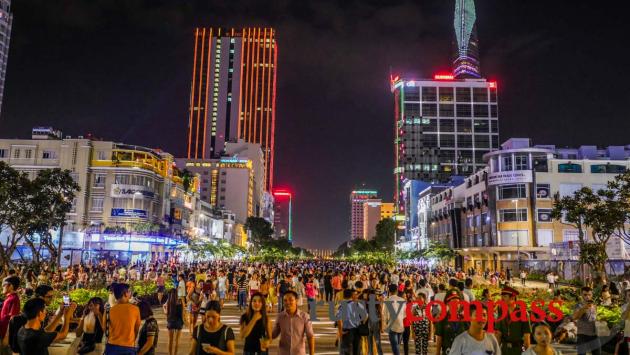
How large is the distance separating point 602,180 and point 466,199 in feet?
60.8

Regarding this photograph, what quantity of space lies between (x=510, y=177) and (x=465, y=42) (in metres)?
109

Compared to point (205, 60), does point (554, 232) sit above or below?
below

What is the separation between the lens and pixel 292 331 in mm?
6945

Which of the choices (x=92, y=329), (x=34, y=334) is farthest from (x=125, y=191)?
(x=34, y=334)

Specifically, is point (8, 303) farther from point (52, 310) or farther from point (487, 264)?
point (487, 264)

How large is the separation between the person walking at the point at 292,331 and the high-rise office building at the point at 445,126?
130201mm

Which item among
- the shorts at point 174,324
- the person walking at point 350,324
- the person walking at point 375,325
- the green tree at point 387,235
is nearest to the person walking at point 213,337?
the person walking at point 350,324

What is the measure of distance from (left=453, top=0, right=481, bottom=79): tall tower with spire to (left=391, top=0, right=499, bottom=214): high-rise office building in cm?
1224

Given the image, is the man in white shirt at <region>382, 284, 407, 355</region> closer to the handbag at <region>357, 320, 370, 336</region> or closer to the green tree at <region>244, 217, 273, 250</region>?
the handbag at <region>357, 320, 370, 336</region>

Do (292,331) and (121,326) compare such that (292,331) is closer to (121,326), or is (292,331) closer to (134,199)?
(121,326)

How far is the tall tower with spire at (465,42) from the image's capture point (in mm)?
152375

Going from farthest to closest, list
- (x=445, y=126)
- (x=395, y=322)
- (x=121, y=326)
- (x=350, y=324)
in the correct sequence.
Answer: (x=445, y=126)
(x=395, y=322)
(x=350, y=324)
(x=121, y=326)

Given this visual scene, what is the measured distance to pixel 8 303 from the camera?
7.84 metres

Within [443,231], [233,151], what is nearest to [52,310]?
[443,231]
